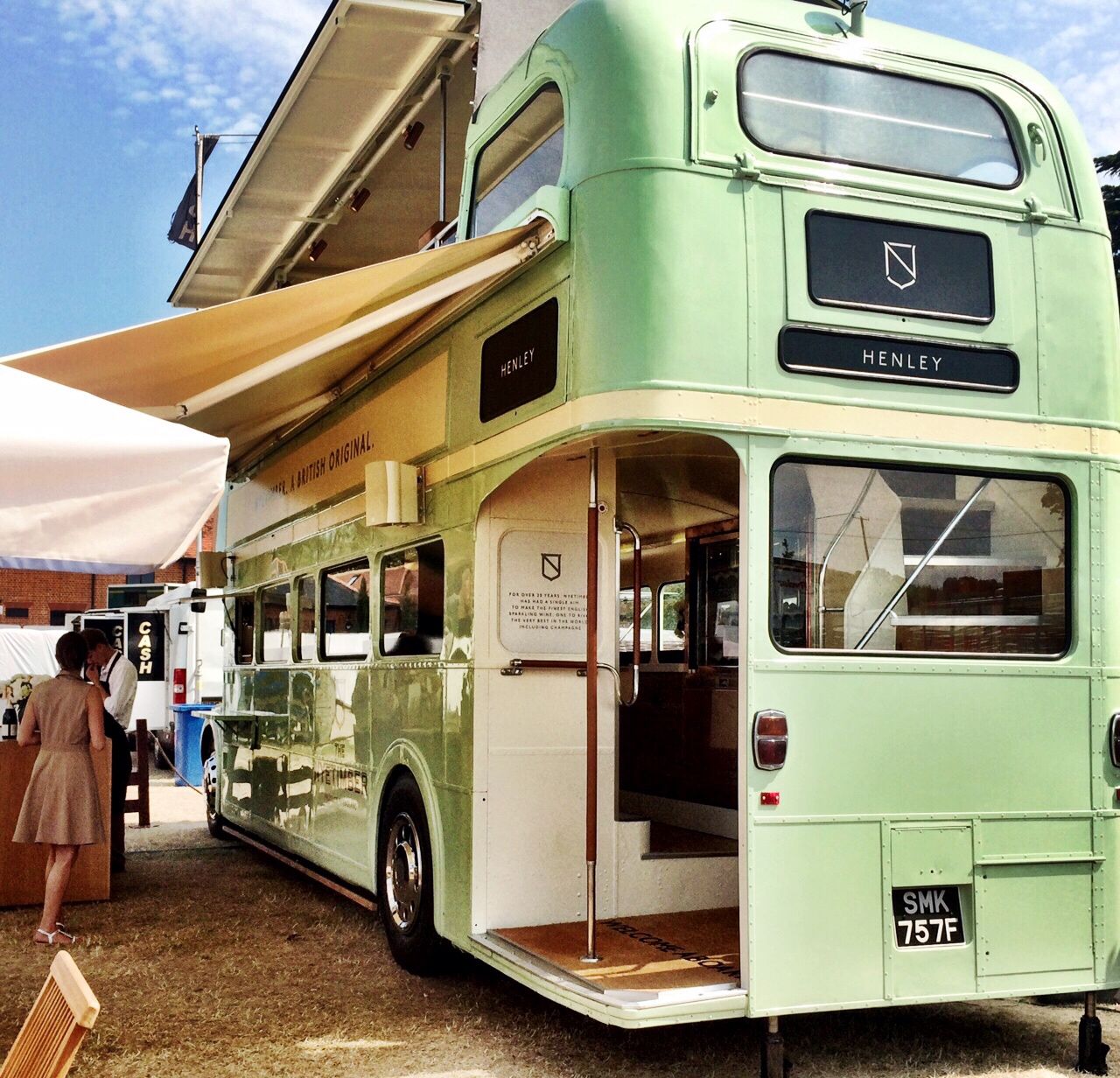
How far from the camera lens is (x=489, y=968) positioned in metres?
6.90

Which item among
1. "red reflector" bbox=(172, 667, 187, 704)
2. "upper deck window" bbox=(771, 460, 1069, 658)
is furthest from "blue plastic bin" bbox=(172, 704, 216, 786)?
"upper deck window" bbox=(771, 460, 1069, 658)

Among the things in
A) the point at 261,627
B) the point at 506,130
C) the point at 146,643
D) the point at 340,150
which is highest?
the point at 340,150

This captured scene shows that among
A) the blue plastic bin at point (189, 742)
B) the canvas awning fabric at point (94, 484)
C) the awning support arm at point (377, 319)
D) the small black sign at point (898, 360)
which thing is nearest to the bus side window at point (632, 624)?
the awning support arm at point (377, 319)

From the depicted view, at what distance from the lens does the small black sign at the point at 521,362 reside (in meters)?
5.30

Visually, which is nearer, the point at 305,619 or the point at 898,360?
the point at 898,360

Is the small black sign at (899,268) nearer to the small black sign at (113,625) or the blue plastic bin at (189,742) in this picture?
the blue plastic bin at (189,742)

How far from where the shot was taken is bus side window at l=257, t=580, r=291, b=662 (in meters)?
9.49

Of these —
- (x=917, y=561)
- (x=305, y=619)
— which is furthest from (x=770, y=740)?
(x=305, y=619)

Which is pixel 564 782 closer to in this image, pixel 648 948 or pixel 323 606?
pixel 648 948

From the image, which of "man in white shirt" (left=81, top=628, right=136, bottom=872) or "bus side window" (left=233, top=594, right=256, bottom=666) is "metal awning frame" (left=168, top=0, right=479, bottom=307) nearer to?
"bus side window" (left=233, top=594, right=256, bottom=666)

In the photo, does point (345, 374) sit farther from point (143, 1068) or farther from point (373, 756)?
point (143, 1068)

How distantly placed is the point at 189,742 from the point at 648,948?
13357 mm

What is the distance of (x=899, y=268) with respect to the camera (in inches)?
203

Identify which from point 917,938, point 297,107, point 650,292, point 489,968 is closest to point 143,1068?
point 489,968
